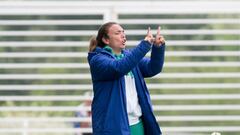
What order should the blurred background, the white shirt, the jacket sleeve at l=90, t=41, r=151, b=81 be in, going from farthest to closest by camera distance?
→ the blurred background, the white shirt, the jacket sleeve at l=90, t=41, r=151, b=81

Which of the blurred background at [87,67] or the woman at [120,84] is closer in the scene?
the woman at [120,84]

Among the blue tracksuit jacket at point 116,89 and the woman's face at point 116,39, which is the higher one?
the woman's face at point 116,39

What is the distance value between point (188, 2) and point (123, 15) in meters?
0.86

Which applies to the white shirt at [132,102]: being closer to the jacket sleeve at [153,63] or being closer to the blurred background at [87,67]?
the jacket sleeve at [153,63]

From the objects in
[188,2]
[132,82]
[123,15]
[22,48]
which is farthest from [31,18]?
[132,82]

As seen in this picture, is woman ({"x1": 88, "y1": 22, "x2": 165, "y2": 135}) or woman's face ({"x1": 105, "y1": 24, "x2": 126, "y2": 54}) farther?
woman's face ({"x1": 105, "y1": 24, "x2": 126, "y2": 54})

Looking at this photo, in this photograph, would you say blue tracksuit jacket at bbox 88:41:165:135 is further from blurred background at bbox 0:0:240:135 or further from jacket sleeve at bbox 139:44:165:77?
blurred background at bbox 0:0:240:135

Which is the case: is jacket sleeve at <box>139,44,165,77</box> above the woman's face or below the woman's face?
below

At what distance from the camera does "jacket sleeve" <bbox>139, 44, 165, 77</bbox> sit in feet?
20.0

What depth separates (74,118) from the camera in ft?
33.9

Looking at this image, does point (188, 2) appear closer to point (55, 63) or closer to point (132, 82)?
point (55, 63)

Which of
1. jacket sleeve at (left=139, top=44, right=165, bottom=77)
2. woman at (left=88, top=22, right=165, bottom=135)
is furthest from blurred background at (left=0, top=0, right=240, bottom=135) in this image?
woman at (left=88, top=22, right=165, bottom=135)

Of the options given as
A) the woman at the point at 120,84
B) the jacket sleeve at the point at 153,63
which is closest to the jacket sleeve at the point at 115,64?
the woman at the point at 120,84

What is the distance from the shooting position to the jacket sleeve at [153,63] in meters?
6.09
